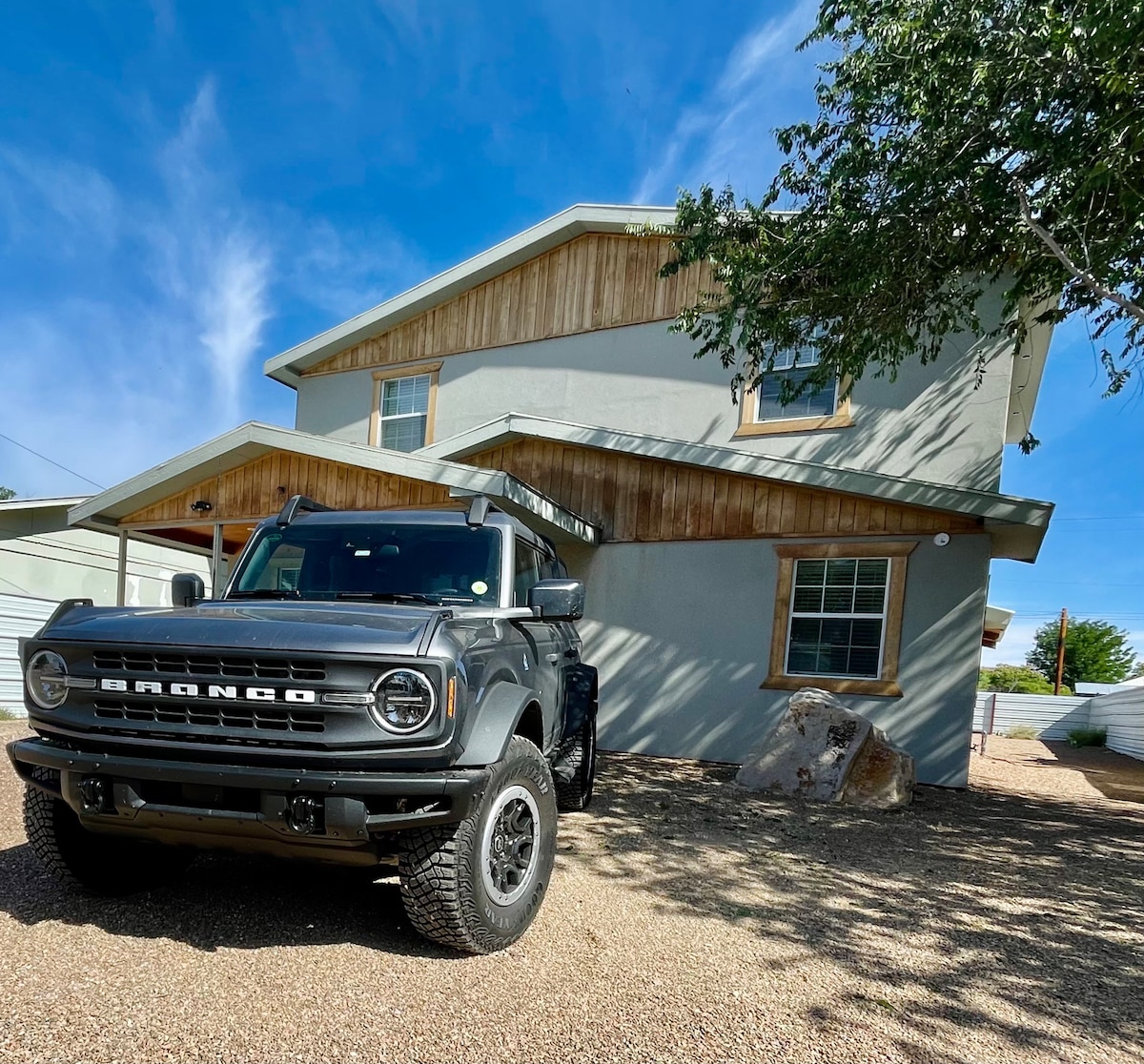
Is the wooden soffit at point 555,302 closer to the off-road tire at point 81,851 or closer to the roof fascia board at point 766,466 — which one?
the roof fascia board at point 766,466

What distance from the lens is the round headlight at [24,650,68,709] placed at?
3.38 m

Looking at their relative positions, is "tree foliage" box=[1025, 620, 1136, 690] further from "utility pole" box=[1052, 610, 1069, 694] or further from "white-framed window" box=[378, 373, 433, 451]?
"white-framed window" box=[378, 373, 433, 451]

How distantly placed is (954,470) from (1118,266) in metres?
2.88

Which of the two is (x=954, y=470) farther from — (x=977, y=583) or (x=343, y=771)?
(x=343, y=771)

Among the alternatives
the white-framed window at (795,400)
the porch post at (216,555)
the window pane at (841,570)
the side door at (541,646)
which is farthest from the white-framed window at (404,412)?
the side door at (541,646)

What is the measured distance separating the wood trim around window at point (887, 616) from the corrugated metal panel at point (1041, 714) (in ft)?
51.4

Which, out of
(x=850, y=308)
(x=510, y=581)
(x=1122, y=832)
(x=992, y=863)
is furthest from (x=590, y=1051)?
A: (x=850, y=308)

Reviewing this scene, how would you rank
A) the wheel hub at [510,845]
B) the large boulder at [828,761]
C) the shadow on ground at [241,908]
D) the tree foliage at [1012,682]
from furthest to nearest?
the tree foliage at [1012,682] → the large boulder at [828,761] → the shadow on ground at [241,908] → the wheel hub at [510,845]

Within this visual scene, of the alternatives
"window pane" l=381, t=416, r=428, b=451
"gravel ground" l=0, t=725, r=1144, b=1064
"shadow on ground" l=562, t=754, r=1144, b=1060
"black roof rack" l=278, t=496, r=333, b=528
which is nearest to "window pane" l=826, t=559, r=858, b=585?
"shadow on ground" l=562, t=754, r=1144, b=1060

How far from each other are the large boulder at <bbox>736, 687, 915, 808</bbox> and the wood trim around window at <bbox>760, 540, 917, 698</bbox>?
1.20 metres

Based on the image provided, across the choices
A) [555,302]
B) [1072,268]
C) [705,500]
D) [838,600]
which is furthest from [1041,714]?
[1072,268]

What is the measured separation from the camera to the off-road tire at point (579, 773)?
5.85m

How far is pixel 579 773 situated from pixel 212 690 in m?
3.54

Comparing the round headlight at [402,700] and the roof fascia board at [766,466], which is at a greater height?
the roof fascia board at [766,466]
